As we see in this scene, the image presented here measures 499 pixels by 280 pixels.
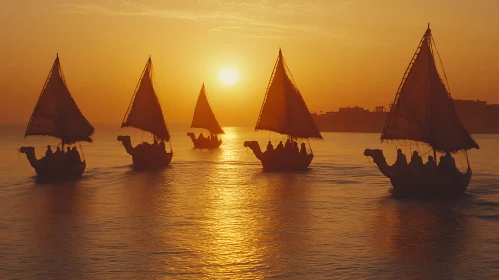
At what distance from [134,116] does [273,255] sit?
41181mm

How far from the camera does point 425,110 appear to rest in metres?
37.5

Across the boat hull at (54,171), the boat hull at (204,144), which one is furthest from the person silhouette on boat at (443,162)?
the boat hull at (204,144)

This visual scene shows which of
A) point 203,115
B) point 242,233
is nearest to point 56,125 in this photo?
point 242,233

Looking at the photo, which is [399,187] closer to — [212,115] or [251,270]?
[251,270]

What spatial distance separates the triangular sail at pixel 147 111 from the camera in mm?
60062

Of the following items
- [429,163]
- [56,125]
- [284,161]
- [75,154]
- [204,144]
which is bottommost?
[284,161]

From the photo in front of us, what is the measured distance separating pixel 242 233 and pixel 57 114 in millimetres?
28315

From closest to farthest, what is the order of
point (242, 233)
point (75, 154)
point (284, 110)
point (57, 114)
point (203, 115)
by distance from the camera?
1. point (242, 233)
2. point (57, 114)
3. point (75, 154)
4. point (284, 110)
5. point (203, 115)

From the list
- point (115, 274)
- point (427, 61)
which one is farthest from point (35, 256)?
point (427, 61)

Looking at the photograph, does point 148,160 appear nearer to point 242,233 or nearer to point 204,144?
point 242,233

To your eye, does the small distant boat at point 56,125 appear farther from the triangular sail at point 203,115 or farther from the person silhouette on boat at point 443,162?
the triangular sail at point 203,115

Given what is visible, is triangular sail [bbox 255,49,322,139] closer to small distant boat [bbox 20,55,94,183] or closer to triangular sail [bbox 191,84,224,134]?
small distant boat [bbox 20,55,94,183]

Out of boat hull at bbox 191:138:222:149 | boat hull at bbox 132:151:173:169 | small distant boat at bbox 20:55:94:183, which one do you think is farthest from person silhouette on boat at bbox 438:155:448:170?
boat hull at bbox 191:138:222:149

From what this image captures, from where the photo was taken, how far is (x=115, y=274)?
19203 mm
